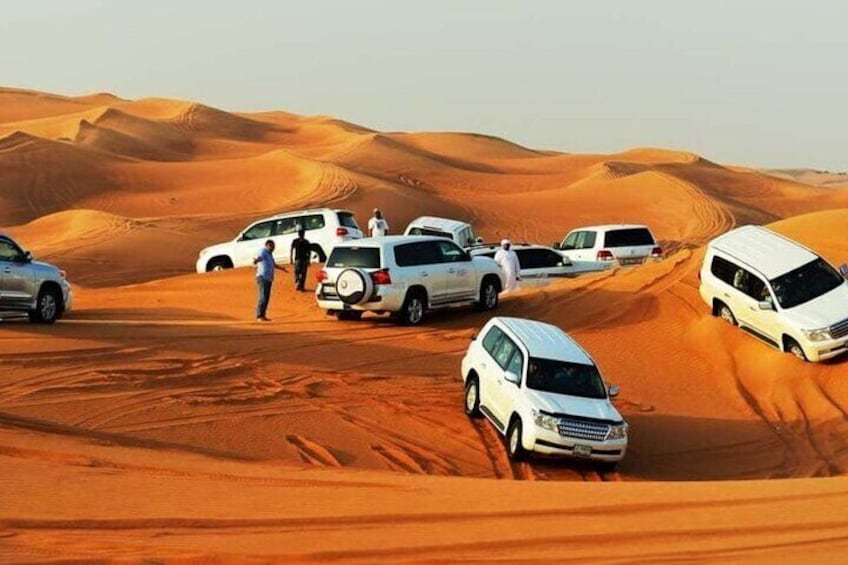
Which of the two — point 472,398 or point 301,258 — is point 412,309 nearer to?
point 301,258

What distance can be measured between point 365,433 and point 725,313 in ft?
31.5

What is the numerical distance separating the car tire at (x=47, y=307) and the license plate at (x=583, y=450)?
10.6m

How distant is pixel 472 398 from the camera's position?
1723 cm

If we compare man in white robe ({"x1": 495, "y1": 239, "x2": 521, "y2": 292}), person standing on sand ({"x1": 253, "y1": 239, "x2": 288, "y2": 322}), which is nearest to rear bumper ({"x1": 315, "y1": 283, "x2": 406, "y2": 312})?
person standing on sand ({"x1": 253, "y1": 239, "x2": 288, "y2": 322})

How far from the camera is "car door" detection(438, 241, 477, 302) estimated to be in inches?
950

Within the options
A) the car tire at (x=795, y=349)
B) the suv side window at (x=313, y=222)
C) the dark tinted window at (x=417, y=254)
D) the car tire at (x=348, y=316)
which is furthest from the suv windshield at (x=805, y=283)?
the suv side window at (x=313, y=222)

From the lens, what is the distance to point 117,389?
17.1 meters

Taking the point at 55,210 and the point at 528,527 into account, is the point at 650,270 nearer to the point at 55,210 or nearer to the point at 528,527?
the point at 528,527

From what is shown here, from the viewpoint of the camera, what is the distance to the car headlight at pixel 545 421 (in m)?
15.0

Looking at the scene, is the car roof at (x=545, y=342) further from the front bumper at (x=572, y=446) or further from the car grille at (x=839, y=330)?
the car grille at (x=839, y=330)

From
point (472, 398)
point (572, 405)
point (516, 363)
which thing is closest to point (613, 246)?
point (472, 398)

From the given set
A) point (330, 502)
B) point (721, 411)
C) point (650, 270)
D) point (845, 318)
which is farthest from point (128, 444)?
point (650, 270)

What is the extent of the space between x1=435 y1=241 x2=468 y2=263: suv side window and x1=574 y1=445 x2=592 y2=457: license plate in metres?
9.49

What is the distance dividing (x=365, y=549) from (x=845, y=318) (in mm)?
13336
